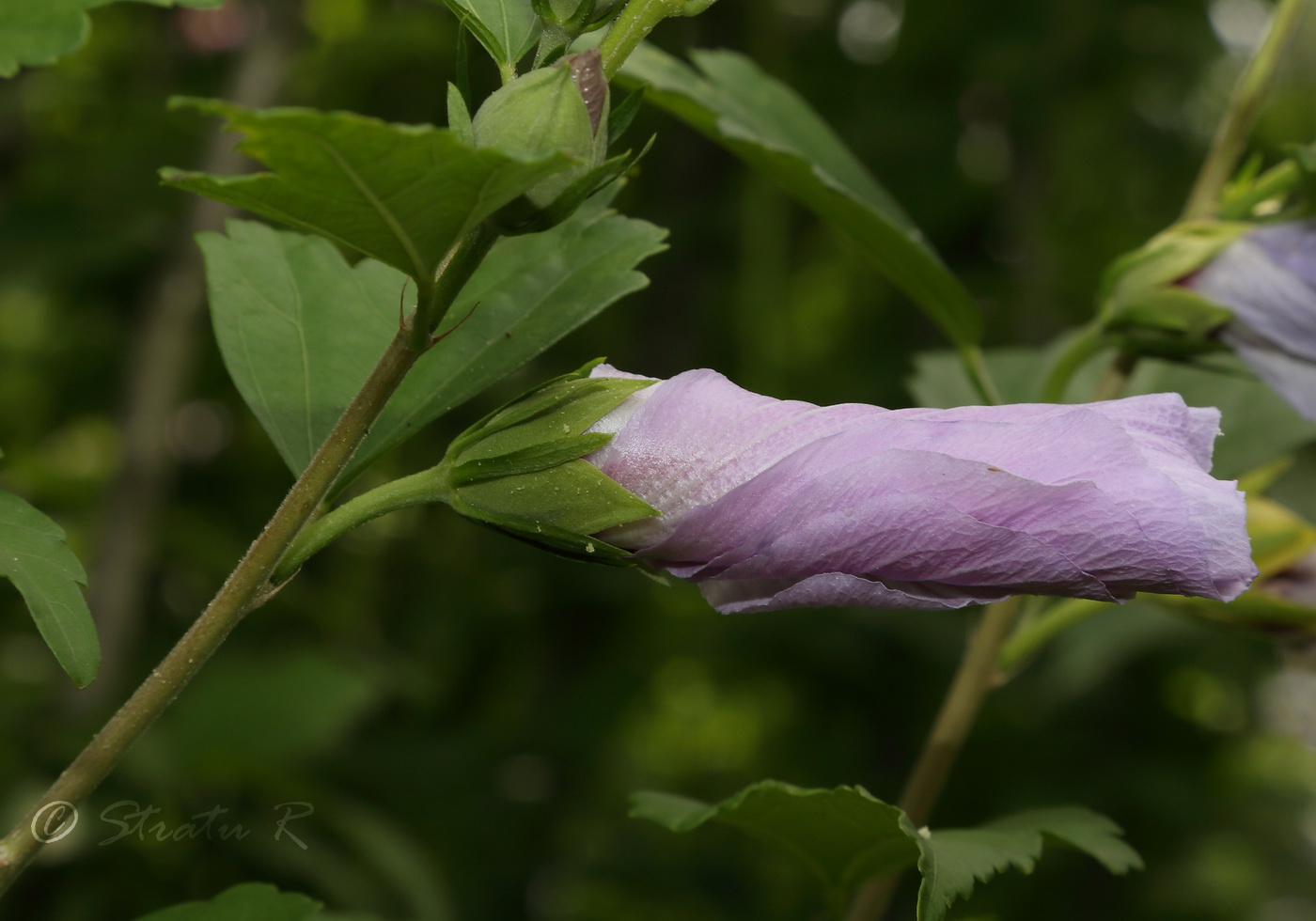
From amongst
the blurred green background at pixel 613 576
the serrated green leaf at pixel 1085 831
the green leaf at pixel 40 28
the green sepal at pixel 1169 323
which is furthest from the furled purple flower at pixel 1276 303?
the blurred green background at pixel 613 576

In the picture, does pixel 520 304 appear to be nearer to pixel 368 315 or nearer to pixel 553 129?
pixel 368 315

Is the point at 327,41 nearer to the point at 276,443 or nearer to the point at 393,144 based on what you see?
the point at 276,443

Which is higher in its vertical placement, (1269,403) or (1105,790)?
(1269,403)

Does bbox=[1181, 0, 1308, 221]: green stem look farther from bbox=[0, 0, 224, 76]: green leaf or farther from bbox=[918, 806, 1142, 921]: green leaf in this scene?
bbox=[0, 0, 224, 76]: green leaf

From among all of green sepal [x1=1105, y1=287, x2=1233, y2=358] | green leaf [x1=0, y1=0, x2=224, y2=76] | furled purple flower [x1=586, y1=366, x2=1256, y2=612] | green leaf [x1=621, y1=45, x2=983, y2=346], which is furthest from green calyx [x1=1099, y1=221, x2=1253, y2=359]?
green leaf [x1=0, y1=0, x2=224, y2=76]

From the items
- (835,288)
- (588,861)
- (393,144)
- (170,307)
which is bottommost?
(588,861)

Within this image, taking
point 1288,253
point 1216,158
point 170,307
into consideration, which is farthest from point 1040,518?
point 170,307

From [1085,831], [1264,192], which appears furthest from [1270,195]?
[1085,831]
